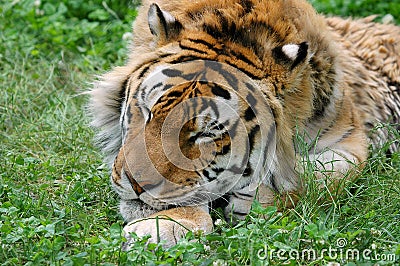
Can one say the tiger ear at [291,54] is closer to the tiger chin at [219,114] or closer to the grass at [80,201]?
the tiger chin at [219,114]

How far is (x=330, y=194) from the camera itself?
3.86 m

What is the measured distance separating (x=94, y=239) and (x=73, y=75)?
313 centimetres

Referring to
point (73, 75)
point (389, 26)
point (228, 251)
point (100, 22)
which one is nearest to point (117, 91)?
point (228, 251)

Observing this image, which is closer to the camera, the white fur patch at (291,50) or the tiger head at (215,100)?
the tiger head at (215,100)

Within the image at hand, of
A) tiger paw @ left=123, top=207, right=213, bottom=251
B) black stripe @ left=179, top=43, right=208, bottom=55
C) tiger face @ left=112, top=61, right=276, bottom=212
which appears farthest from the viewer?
black stripe @ left=179, top=43, right=208, bottom=55

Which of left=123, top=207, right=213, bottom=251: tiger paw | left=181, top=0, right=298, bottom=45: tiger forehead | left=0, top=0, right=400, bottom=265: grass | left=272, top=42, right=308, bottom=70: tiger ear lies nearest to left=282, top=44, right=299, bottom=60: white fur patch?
left=272, top=42, right=308, bottom=70: tiger ear

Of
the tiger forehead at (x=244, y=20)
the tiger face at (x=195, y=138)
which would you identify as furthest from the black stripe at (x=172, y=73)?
the tiger forehead at (x=244, y=20)

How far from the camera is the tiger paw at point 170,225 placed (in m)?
3.62

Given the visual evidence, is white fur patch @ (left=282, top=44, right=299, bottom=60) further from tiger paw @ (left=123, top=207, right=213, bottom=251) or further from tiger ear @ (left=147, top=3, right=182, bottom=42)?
tiger paw @ (left=123, top=207, right=213, bottom=251)

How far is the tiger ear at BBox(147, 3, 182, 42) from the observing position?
407 centimetres

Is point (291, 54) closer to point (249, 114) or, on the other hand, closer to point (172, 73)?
point (249, 114)

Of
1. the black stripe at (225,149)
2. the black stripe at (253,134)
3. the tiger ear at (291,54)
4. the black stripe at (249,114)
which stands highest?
the tiger ear at (291,54)

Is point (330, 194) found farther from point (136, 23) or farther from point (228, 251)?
point (136, 23)

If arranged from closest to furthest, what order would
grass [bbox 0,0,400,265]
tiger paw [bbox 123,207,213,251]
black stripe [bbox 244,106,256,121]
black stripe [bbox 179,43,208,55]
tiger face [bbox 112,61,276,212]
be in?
grass [bbox 0,0,400,265]
tiger paw [bbox 123,207,213,251]
tiger face [bbox 112,61,276,212]
black stripe [bbox 244,106,256,121]
black stripe [bbox 179,43,208,55]
